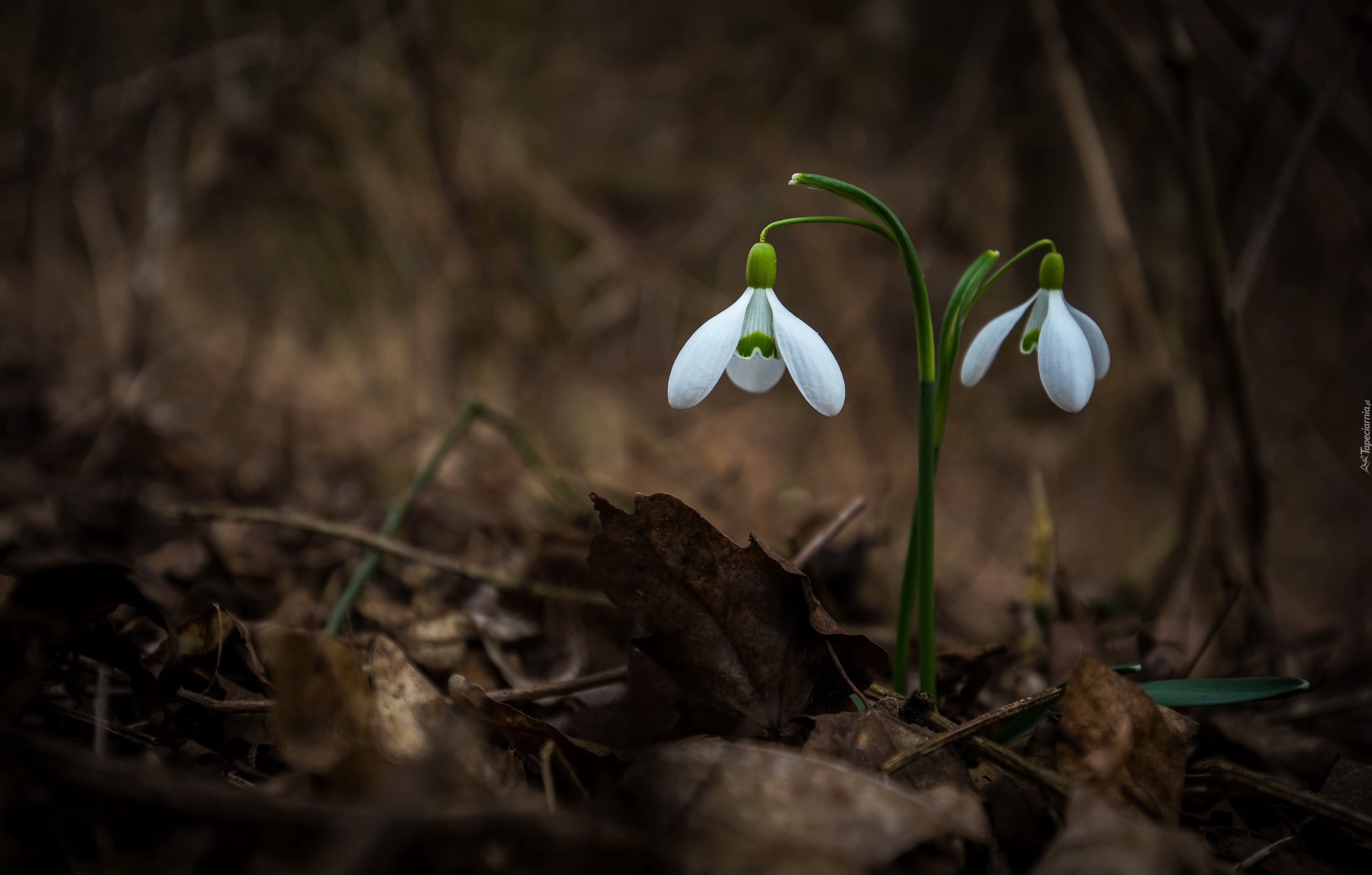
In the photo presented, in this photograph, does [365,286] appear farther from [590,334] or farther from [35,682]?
[35,682]

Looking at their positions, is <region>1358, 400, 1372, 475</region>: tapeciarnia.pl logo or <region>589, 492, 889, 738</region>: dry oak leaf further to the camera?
<region>1358, 400, 1372, 475</region>: tapeciarnia.pl logo

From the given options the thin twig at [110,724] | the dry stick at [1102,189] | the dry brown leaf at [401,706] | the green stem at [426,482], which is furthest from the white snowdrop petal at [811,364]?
the dry stick at [1102,189]

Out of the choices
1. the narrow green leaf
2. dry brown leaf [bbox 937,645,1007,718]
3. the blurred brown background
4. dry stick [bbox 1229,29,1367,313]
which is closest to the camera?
the narrow green leaf

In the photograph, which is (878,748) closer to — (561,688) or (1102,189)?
(561,688)

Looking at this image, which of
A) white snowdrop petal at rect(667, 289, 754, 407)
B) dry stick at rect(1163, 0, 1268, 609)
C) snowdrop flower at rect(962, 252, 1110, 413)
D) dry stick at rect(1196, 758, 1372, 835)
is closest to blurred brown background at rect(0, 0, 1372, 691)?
dry stick at rect(1163, 0, 1268, 609)

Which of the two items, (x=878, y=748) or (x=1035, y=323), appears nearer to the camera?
(x=878, y=748)

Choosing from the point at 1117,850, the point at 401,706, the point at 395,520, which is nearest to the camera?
the point at 1117,850

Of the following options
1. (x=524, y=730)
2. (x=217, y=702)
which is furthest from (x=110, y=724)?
(x=524, y=730)

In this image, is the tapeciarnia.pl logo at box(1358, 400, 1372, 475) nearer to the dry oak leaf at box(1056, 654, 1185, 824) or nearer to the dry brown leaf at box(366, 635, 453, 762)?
the dry oak leaf at box(1056, 654, 1185, 824)
